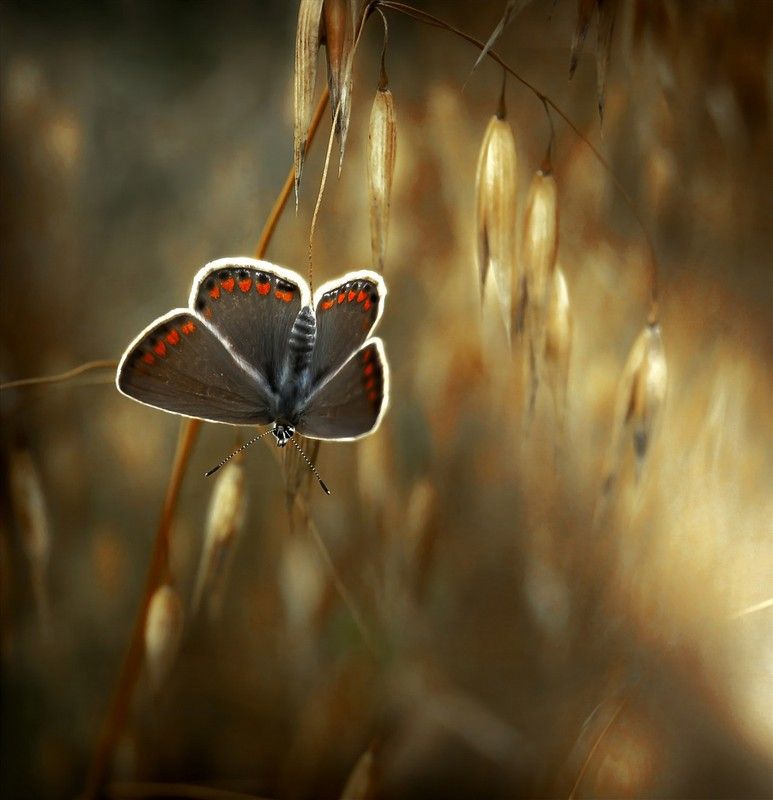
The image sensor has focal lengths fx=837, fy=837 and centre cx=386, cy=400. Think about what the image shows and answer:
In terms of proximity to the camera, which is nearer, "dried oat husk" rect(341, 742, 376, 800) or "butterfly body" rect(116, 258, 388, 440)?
"butterfly body" rect(116, 258, 388, 440)

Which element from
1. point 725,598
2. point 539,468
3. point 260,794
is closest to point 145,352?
point 539,468

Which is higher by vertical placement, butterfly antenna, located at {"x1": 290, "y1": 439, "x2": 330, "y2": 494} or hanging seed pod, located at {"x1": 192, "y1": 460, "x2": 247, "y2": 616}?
butterfly antenna, located at {"x1": 290, "y1": 439, "x2": 330, "y2": 494}

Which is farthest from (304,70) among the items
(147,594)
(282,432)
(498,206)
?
(147,594)

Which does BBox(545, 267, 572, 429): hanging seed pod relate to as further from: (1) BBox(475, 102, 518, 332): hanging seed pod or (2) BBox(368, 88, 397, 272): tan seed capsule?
(2) BBox(368, 88, 397, 272): tan seed capsule

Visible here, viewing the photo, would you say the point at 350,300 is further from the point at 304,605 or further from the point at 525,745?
the point at 525,745

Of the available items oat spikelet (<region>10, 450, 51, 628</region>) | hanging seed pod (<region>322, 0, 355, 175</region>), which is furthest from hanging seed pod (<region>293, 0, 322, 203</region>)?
oat spikelet (<region>10, 450, 51, 628</region>)

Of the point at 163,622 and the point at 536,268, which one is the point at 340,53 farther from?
the point at 163,622

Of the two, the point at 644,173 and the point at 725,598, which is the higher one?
the point at 644,173
